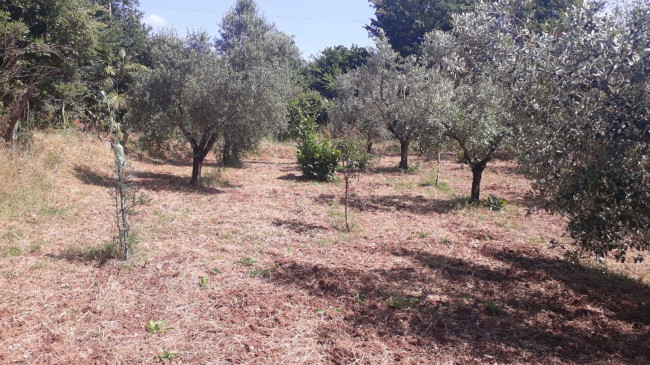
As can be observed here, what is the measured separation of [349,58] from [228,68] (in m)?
30.0

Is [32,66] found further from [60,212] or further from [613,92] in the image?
[613,92]

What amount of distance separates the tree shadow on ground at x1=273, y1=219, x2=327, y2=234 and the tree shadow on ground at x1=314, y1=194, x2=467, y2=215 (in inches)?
94.8

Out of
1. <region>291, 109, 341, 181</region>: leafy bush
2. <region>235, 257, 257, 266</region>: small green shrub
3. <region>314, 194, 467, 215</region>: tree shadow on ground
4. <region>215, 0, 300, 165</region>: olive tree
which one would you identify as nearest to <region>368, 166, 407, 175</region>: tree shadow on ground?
<region>291, 109, 341, 181</region>: leafy bush

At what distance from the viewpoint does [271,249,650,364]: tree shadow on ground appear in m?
4.40

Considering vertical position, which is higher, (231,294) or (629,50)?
(629,50)

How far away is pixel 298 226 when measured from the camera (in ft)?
30.7

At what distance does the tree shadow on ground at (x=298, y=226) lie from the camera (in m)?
9.08

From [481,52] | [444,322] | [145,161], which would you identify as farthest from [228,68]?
[444,322]

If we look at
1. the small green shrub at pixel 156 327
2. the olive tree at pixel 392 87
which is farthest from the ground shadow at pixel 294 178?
the small green shrub at pixel 156 327

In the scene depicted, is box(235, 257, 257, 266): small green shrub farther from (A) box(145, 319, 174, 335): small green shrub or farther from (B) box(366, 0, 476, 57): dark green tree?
(B) box(366, 0, 476, 57): dark green tree

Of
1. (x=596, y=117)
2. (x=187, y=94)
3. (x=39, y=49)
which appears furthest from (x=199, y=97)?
(x=596, y=117)

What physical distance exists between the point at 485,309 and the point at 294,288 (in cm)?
245

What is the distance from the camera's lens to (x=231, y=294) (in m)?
5.36

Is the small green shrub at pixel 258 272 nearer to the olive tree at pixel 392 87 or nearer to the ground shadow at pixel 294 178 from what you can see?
the ground shadow at pixel 294 178
